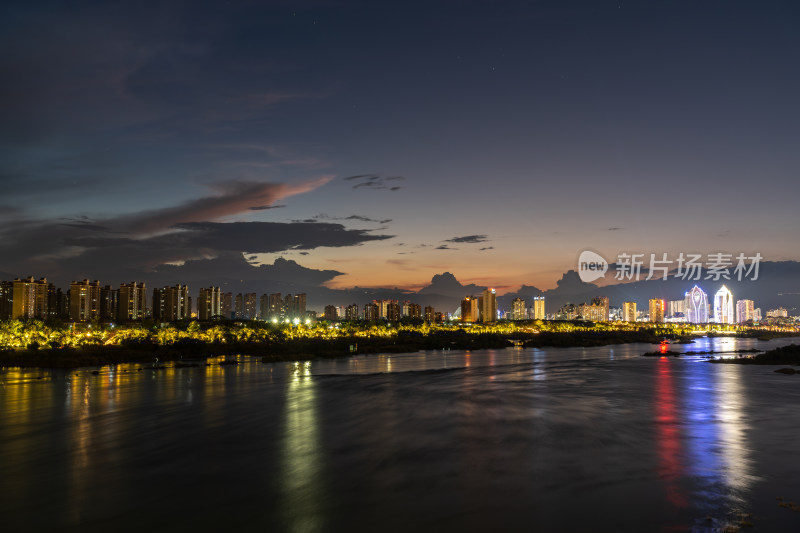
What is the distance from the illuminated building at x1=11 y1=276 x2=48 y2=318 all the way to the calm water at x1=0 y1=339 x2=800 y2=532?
445 ft

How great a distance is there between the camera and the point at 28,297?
5645 inches

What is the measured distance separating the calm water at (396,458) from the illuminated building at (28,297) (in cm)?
13565

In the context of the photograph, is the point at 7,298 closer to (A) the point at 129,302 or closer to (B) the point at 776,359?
(A) the point at 129,302

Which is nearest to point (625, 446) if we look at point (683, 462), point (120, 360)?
point (683, 462)

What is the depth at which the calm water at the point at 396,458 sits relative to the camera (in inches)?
400

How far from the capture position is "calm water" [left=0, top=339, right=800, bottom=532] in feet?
33.3

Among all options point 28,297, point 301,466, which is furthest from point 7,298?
point 301,466

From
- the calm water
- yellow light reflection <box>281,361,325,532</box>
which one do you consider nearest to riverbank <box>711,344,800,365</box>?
the calm water

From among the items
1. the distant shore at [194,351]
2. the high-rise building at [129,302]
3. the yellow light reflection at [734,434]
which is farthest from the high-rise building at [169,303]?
the yellow light reflection at [734,434]

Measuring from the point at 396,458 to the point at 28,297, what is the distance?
160 m

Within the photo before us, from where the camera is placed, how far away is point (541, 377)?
3625cm

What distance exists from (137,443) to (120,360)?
114 feet

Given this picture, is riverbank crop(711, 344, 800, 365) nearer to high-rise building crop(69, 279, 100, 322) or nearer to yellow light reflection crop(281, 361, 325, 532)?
yellow light reflection crop(281, 361, 325, 532)

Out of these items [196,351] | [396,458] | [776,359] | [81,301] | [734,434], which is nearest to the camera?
[396,458]
